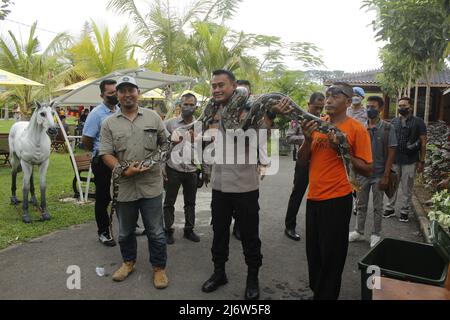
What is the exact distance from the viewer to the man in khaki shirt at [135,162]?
3.68 m

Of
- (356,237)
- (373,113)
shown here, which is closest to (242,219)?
(356,237)

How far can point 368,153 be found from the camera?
10.2 ft

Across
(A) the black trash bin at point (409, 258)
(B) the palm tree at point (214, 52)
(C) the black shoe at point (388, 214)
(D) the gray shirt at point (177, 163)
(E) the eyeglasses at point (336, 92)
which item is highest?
(B) the palm tree at point (214, 52)

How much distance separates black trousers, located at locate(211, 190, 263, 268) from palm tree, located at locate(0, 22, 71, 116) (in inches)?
609

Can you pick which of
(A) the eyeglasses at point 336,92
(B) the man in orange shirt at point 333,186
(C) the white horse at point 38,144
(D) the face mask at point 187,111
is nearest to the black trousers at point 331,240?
(B) the man in orange shirt at point 333,186

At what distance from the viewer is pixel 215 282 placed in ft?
12.2

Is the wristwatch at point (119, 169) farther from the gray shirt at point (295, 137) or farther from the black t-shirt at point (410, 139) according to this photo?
the black t-shirt at point (410, 139)

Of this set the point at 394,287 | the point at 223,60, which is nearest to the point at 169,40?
the point at 223,60

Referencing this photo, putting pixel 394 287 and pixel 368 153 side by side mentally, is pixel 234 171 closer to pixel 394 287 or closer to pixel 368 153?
pixel 368 153

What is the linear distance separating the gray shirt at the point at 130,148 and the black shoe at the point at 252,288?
1.27 meters

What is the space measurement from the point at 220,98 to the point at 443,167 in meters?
5.48

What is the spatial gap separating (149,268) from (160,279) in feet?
1.62

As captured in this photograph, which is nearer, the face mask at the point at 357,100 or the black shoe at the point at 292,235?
the black shoe at the point at 292,235

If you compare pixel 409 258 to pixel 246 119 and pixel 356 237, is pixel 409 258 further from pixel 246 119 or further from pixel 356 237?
pixel 246 119
